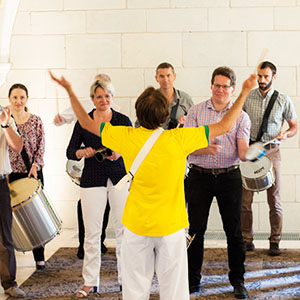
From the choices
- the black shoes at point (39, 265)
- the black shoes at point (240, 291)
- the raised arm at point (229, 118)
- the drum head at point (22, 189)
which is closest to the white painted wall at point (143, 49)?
the black shoes at point (39, 265)

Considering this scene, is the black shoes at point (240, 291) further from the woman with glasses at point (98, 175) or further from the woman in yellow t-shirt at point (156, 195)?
the woman in yellow t-shirt at point (156, 195)

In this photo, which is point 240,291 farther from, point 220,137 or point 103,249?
point 103,249

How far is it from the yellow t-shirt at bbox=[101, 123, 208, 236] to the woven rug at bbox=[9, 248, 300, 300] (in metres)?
1.43

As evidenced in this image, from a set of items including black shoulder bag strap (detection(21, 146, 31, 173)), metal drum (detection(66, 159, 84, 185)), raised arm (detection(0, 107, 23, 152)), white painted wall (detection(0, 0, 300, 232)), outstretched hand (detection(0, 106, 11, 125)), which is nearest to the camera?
outstretched hand (detection(0, 106, 11, 125))

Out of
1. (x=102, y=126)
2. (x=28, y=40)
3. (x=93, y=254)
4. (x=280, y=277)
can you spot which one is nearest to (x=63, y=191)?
(x=28, y=40)

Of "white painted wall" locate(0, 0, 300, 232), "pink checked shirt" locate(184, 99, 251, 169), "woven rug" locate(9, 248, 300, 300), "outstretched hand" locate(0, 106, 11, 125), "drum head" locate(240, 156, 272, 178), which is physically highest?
"white painted wall" locate(0, 0, 300, 232)

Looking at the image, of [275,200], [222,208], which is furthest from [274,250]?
[222,208]

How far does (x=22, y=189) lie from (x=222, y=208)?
154cm

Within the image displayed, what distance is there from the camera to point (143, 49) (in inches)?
235

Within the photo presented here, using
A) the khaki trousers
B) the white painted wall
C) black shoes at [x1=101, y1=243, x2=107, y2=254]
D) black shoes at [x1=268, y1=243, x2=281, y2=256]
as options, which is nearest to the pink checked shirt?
the khaki trousers

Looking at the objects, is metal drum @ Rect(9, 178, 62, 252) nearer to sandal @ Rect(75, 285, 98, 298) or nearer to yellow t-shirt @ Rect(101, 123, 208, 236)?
sandal @ Rect(75, 285, 98, 298)

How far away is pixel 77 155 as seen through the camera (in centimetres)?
386

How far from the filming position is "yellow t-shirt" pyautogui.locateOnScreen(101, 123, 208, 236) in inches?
107

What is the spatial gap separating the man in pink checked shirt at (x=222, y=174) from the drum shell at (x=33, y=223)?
1.16m
